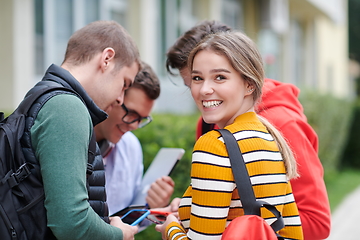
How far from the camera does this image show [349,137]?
542 inches

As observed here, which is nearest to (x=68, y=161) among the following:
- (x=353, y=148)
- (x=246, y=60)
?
(x=246, y=60)

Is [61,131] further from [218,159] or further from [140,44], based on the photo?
[140,44]

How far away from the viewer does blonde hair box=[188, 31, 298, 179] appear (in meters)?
1.73

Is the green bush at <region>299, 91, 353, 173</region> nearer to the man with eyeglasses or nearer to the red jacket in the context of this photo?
the man with eyeglasses

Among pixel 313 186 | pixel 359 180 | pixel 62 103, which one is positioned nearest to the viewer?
pixel 62 103

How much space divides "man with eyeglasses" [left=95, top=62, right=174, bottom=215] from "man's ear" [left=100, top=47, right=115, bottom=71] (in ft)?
2.26

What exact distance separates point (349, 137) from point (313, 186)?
1263 cm

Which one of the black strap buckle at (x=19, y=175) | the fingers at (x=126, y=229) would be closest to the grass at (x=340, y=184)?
the fingers at (x=126, y=229)

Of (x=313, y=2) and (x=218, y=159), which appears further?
(x=313, y=2)

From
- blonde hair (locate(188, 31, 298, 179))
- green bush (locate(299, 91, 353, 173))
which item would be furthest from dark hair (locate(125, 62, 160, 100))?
green bush (locate(299, 91, 353, 173))

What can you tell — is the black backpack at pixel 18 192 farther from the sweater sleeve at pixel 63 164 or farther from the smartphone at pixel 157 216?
the smartphone at pixel 157 216

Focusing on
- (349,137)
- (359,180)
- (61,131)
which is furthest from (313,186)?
(349,137)

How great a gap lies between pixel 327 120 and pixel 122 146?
8.19 meters

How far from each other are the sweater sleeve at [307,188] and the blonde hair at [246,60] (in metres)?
0.31
